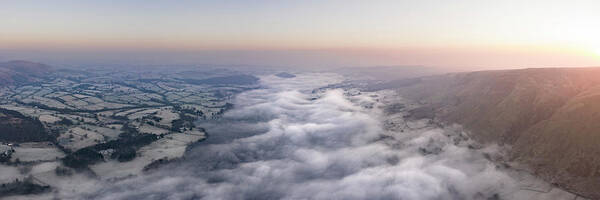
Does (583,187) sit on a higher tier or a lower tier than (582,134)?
lower

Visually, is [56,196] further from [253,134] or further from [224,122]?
[224,122]

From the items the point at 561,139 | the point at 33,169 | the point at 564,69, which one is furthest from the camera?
the point at 564,69

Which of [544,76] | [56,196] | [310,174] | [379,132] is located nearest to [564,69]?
[544,76]

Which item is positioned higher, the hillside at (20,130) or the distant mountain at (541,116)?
the distant mountain at (541,116)

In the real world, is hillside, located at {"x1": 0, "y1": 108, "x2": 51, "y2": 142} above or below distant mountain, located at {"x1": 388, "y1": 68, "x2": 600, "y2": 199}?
below

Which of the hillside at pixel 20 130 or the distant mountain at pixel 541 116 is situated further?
the hillside at pixel 20 130

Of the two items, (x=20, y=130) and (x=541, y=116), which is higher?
(x=541, y=116)


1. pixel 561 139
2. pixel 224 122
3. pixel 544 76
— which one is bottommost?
pixel 224 122

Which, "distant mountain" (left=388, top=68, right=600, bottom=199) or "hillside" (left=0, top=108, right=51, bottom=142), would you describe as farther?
A: "hillside" (left=0, top=108, right=51, bottom=142)
